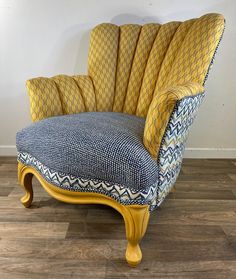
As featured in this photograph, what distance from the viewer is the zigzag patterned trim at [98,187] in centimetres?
68

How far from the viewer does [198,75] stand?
32.4 inches

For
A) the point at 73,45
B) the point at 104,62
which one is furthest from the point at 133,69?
the point at 73,45

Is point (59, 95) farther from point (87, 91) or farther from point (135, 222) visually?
point (135, 222)

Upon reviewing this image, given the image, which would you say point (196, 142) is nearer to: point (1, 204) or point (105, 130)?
point (105, 130)

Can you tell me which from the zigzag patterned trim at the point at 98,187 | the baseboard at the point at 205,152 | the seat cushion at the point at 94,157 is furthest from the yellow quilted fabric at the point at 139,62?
the baseboard at the point at 205,152

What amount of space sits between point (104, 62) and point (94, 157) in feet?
2.29

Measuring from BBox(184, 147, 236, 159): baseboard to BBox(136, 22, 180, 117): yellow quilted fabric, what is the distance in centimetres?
70

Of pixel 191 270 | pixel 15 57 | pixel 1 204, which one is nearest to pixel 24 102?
pixel 15 57

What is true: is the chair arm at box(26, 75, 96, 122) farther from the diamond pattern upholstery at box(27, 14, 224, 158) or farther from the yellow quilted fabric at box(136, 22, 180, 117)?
the yellow quilted fabric at box(136, 22, 180, 117)

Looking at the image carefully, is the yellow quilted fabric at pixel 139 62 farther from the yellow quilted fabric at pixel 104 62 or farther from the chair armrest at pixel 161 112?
the chair armrest at pixel 161 112

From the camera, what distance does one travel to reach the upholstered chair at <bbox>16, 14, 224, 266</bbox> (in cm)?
68

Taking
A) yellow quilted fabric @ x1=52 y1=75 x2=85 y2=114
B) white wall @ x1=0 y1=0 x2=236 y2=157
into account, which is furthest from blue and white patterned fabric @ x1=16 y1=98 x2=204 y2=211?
white wall @ x1=0 y1=0 x2=236 y2=157

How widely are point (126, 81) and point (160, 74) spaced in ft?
0.72

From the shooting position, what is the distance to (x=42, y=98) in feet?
3.24
